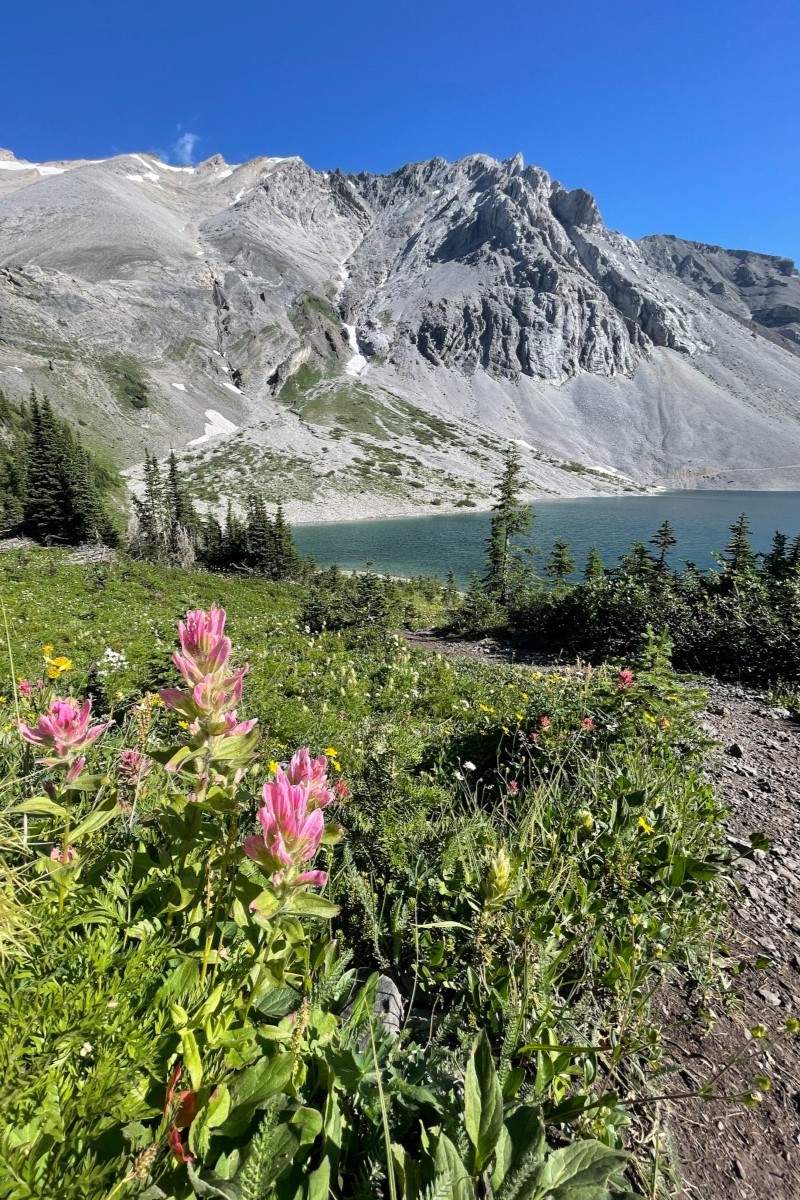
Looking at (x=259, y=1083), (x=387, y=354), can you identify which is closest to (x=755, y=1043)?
(x=259, y=1083)

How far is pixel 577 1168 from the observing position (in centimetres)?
133

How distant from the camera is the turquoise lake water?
52322 mm

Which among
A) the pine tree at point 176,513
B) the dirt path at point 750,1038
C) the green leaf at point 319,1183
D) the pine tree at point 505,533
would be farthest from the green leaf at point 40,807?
the pine tree at point 176,513

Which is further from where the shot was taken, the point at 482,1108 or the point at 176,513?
the point at 176,513

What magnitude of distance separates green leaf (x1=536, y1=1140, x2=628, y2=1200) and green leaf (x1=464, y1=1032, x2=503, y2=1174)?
132mm

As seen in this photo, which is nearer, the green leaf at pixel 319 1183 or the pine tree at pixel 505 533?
the green leaf at pixel 319 1183

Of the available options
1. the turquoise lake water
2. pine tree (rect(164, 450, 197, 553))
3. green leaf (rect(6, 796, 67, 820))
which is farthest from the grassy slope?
pine tree (rect(164, 450, 197, 553))

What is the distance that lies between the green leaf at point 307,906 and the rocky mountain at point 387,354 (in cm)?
8302

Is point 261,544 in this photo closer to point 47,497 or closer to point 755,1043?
point 47,497

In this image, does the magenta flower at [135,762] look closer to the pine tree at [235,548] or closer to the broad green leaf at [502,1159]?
the broad green leaf at [502,1159]

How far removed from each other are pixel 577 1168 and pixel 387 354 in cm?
17812

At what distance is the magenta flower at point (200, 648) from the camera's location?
146cm

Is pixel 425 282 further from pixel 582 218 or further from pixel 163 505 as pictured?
pixel 163 505

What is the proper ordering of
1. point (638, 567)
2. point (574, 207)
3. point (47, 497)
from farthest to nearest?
point (574, 207), point (47, 497), point (638, 567)
